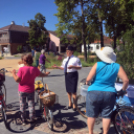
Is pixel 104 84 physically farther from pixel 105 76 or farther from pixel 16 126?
pixel 16 126

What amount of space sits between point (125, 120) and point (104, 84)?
850 millimetres

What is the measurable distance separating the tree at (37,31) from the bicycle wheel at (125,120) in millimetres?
34861

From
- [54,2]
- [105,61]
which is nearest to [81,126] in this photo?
[105,61]

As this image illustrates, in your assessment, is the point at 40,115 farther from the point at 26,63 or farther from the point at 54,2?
the point at 54,2

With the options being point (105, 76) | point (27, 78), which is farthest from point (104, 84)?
point (27, 78)

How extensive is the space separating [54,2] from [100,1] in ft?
16.3

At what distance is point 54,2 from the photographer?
17.1 metres

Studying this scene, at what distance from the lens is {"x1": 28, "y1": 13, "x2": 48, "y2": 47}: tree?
120 ft

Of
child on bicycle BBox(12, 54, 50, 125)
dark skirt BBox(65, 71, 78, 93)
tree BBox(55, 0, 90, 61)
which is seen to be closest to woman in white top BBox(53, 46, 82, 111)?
dark skirt BBox(65, 71, 78, 93)

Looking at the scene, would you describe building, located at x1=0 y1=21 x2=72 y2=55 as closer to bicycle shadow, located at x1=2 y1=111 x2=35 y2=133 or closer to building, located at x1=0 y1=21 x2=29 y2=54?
building, located at x1=0 y1=21 x2=29 y2=54

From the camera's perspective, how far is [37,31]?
37.0m

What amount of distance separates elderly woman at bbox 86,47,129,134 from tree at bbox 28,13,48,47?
3489 cm

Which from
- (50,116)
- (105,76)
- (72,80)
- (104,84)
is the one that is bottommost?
(50,116)

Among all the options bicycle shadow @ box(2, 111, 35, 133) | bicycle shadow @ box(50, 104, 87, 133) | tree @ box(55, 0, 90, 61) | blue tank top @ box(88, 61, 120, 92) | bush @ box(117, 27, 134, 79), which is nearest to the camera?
blue tank top @ box(88, 61, 120, 92)
